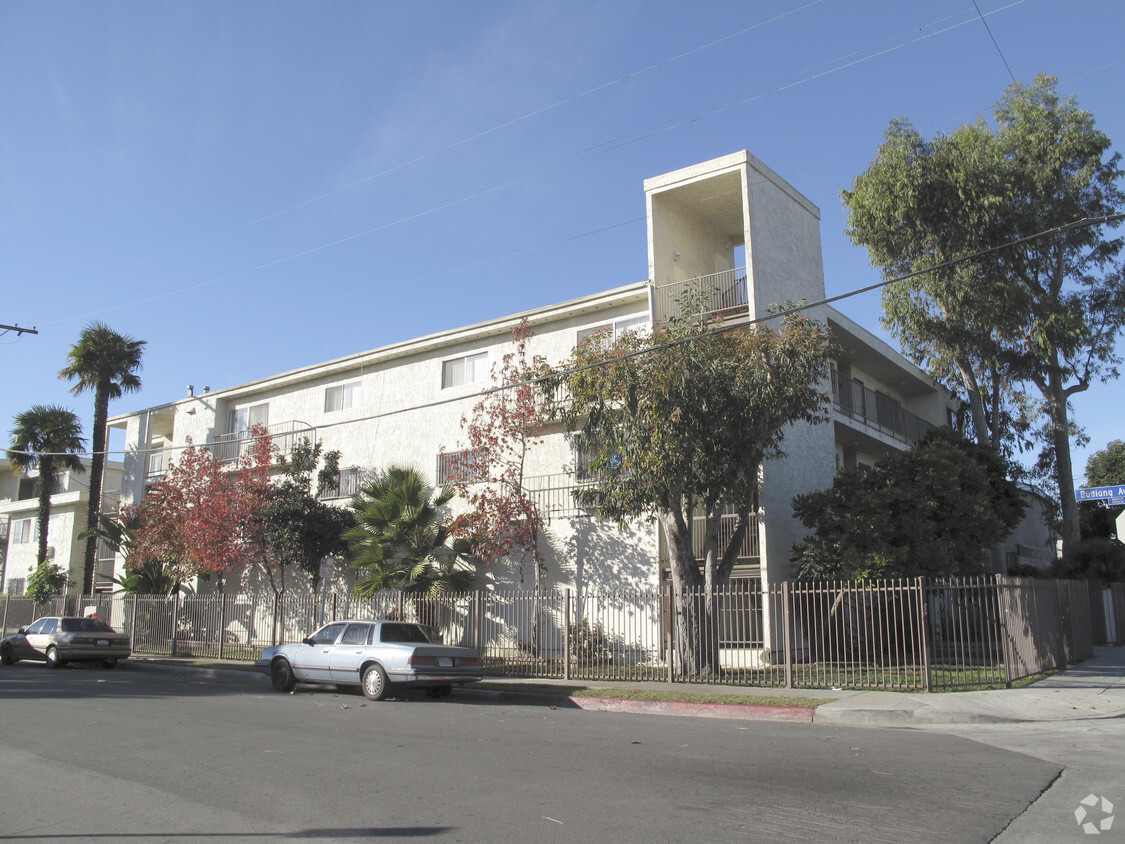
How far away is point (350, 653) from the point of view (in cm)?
1562

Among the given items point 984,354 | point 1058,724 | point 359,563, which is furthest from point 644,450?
point 984,354

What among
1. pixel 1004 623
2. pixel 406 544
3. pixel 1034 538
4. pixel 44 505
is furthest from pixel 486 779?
pixel 1034 538

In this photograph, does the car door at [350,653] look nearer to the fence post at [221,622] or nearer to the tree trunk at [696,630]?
the tree trunk at [696,630]

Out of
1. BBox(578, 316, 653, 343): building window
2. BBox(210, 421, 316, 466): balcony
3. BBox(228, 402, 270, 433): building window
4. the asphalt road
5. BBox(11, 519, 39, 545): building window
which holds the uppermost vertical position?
BBox(578, 316, 653, 343): building window

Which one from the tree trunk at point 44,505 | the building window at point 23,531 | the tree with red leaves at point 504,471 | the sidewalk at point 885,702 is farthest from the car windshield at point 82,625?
the building window at point 23,531

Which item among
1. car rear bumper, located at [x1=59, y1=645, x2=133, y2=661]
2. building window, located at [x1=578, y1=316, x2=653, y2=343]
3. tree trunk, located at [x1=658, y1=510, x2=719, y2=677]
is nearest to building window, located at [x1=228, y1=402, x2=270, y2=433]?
car rear bumper, located at [x1=59, y1=645, x2=133, y2=661]

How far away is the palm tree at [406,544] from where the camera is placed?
73.2 feet

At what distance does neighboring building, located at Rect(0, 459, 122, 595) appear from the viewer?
39.8 meters

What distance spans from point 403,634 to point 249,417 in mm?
19172

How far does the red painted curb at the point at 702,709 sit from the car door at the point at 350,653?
3860 mm

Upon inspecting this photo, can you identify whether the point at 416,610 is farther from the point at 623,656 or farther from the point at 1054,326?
the point at 1054,326

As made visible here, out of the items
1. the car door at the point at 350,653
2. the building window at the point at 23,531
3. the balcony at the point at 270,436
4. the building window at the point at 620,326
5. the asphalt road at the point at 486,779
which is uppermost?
the building window at the point at 620,326

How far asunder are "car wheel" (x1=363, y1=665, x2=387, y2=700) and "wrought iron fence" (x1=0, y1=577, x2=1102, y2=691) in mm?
3793

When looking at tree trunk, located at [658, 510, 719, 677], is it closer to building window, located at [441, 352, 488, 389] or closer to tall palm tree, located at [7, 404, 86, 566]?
building window, located at [441, 352, 488, 389]
